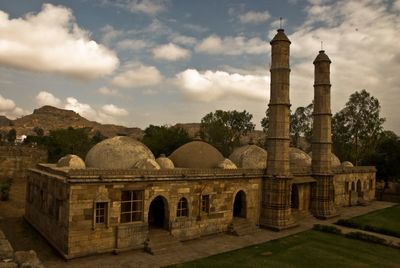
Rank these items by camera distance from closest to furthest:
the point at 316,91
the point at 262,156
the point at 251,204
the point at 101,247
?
the point at 101,247
the point at 251,204
the point at 262,156
the point at 316,91

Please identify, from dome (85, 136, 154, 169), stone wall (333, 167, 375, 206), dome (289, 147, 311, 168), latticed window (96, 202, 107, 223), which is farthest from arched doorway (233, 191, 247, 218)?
stone wall (333, 167, 375, 206)

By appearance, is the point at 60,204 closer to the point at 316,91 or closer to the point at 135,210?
the point at 135,210

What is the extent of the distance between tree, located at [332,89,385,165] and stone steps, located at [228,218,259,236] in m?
30.6

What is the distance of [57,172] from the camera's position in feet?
49.4

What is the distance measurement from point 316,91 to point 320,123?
264cm

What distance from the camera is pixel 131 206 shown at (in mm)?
15477


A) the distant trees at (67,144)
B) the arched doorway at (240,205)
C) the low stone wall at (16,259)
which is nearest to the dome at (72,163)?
the low stone wall at (16,259)

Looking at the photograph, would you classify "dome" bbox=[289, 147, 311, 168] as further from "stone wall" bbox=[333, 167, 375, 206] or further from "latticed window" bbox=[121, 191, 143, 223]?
"latticed window" bbox=[121, 191, 143, 223]

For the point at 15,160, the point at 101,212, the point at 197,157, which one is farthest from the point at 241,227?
the point at 15,160

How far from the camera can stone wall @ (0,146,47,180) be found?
38.6 meters

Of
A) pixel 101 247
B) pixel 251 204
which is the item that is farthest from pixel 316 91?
pixel 101 247

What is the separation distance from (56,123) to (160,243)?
168m

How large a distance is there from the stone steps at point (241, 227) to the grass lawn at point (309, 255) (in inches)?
72.8

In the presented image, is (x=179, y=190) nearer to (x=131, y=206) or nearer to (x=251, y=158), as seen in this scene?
(x=131, y=206)
